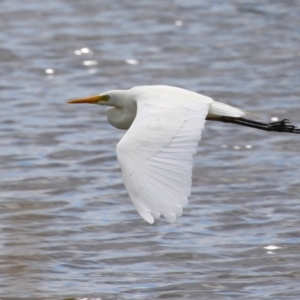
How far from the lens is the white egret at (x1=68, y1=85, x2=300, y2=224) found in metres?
4.82

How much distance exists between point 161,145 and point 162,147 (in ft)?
0.07

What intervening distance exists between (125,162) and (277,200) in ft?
11.6

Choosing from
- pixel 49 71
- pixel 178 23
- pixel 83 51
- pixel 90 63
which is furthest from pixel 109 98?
pixel 178 23

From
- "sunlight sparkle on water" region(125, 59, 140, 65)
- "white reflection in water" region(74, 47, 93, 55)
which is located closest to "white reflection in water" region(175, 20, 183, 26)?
"white reflection in water" region(74, 47, 93, 55)

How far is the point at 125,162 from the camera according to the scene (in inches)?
207

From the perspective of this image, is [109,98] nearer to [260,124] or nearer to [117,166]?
[260,124]

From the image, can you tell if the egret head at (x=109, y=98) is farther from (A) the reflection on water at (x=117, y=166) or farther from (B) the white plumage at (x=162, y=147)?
(A) the reflection on water at (x=117, y=166)

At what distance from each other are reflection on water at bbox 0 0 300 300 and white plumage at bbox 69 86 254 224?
3.70ft

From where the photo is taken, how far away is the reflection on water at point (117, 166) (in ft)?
23.1

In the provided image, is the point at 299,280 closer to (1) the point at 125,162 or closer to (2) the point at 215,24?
(1) the point at 125,162

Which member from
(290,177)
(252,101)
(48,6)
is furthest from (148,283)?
(48,6)

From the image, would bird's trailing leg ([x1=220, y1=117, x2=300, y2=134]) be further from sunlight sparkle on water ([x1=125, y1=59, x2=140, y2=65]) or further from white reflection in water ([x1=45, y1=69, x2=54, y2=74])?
sunlight sparkle on water ([x1=125, y1=59, x2=140, y2=65])

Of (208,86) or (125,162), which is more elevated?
(125,162)

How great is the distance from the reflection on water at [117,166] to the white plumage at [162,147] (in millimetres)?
1128
